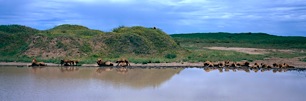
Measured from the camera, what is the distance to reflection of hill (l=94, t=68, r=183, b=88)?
18177mm

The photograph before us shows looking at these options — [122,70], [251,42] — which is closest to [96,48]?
[122,70]

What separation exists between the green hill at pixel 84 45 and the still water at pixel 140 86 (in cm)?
723

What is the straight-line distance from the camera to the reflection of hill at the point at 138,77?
18.2 meters

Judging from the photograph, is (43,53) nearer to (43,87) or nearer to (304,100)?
(43,87)

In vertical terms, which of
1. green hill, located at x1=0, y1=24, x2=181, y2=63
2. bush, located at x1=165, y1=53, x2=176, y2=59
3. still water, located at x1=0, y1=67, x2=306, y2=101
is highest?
green hill, located at x1=0, y1=24, x2=181, y2=63

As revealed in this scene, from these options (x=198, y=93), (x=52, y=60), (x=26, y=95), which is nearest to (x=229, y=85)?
(x=198, y=93)

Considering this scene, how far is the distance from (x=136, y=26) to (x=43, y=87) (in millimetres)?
24470

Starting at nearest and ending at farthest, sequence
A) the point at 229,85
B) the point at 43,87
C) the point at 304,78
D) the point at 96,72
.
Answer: the point at 43,87 → the point at 229,85 → the point at 304,78 → the point at 96,72

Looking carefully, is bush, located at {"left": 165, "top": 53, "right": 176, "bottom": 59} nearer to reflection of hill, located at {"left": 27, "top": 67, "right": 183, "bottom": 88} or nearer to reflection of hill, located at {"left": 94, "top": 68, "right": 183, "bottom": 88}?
reflection of hill, located at {"left": 27, "top": 67, "right": 183, "bottom": 88}

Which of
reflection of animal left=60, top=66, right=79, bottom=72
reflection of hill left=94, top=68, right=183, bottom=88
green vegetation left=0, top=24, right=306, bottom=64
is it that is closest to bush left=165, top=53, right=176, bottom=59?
green vegetation left=0, top=24, right=306, bottom=64

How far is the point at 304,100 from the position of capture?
1399 centimetres

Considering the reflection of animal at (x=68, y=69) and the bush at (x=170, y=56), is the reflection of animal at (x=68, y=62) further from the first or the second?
the bush at (x=170, y=56)

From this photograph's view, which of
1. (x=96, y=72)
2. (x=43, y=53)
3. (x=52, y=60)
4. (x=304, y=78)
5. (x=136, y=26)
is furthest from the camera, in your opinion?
(x=136, y=26)

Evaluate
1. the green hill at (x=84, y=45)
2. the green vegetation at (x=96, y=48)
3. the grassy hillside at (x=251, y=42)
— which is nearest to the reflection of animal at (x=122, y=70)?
the green vegetation at (x=96, y=48)
